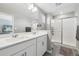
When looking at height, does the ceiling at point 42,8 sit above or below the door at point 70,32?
above

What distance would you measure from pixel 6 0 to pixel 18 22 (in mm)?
484

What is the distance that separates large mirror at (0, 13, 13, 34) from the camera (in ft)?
3.51

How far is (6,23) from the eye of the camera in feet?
3.76

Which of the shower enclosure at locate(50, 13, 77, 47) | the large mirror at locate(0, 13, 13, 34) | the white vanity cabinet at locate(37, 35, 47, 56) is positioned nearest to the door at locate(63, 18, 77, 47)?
the shower enclosure at locate(50, 13, 77, 47)

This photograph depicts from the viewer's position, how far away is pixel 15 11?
51.2 inches

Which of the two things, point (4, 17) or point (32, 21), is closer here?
point (4, 17)

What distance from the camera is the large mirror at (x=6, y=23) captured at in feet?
3.51

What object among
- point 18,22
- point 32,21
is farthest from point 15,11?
point 32,21

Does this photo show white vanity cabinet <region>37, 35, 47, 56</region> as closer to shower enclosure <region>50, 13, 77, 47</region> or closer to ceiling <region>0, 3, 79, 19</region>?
shower enclosure <region>50, 13, 77, 47</region>

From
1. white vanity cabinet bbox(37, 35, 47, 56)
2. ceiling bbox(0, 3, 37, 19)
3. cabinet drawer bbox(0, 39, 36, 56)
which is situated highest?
ceiling bbox(0, 3, 37, 19)

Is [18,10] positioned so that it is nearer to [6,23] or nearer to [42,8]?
[6,23]

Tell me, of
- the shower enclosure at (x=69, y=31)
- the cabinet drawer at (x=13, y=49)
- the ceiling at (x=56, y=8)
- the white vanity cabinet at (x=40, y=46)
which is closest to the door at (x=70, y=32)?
the shower enclosure at (x=69, y=31)

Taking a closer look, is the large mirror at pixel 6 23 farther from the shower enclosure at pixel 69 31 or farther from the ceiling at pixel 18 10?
the shower enclosure at pixel 69 31

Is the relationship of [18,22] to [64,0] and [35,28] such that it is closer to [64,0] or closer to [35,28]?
[35,28]
